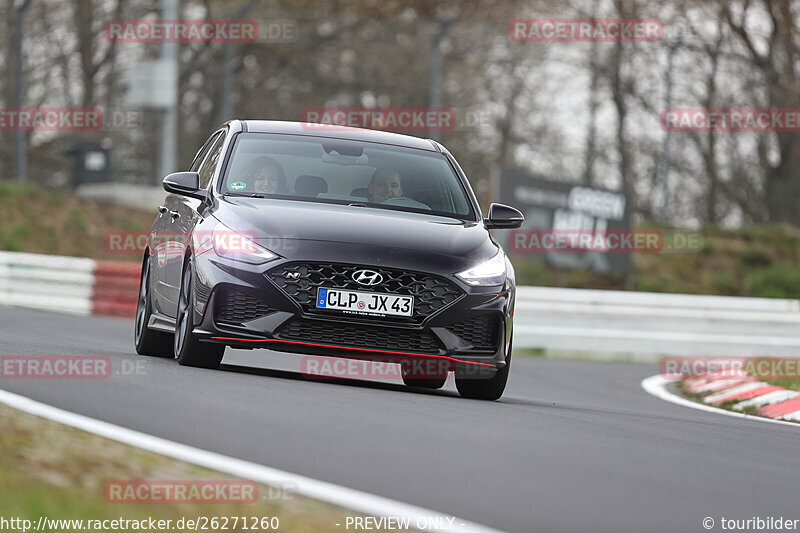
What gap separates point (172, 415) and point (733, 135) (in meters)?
17.6

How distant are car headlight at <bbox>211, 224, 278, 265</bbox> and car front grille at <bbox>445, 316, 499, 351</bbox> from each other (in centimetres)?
110

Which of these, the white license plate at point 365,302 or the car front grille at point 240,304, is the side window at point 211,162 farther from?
the white license plate at point 365,302

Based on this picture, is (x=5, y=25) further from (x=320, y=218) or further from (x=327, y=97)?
(x=320, y=218)

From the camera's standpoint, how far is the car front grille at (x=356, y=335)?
8.66m

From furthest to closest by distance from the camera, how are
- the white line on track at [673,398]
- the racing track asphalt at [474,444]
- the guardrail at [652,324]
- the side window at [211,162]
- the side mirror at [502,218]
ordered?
the guardrail at [652,324] → the white line on track at [673,398] → the side window at [211,162] → the side mirror at [502,218] → the racing track asphalt at [474,444]

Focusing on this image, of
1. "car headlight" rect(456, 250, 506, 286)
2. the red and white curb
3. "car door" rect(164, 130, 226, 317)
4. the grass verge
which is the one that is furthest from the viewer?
the red and white curb

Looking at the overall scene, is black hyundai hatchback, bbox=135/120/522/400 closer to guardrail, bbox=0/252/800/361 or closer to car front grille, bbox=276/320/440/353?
car front grille, bbox=276/320/440/353

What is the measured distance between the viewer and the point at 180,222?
989 centimetres

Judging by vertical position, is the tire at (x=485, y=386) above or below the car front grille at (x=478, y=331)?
below

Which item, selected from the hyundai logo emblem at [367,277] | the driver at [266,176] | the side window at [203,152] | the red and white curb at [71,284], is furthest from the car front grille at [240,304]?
the red and white curb at [71,284]

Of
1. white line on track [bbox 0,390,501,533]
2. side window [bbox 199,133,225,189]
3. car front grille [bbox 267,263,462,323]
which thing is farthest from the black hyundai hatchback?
white line on track [bbox 0,390,501,533]

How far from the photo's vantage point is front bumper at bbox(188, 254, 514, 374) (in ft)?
28.3

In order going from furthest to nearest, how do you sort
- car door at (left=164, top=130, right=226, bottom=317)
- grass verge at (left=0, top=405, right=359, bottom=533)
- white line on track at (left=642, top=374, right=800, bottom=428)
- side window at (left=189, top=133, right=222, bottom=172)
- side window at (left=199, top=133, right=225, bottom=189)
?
side window at (left=189, top=133, right=222, bottom=172)
white line on track at (left=642, top=374, right=800, bottom=428)
side window at (left=199, top=133, right=225, bottom=189)
car door at (left=164, top=130, right=226, bottom=317)
grass verge at (left=0, top=405, right=359, bottom=533)

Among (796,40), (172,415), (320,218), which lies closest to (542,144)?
(796,40)
